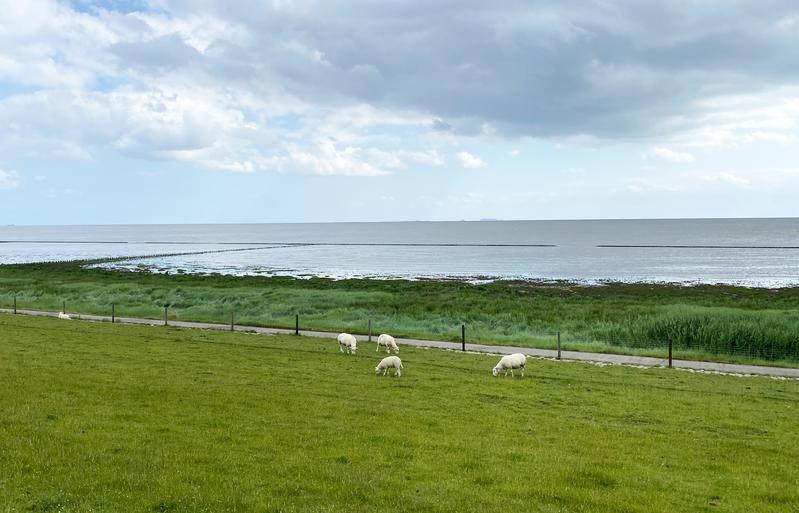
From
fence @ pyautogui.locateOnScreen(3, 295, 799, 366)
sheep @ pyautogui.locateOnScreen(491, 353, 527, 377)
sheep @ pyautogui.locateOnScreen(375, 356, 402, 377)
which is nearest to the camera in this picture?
sheep @ pyautogui.locateOnScreen(375, 356, 402, 377)

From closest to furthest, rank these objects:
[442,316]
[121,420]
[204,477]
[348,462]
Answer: [204,477] < [348,462] < [121,420] < [442,316]

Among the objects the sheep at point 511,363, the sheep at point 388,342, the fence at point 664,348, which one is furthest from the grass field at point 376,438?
the fence at point 664,348

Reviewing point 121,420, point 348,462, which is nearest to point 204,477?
point 348,462

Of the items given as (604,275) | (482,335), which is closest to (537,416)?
(482,335)

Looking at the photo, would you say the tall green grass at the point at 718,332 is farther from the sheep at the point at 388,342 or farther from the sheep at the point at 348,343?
the sheep at the point at 348,343

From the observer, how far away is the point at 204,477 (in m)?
11.8

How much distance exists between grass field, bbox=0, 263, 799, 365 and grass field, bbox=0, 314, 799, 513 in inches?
587

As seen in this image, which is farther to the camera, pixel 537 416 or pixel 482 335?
pixel 482 335

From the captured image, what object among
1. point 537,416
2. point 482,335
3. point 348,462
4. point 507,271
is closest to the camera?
point 348,462

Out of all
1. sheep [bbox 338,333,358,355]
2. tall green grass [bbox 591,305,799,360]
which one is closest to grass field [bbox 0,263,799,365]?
tall green grass [bbox 591,305,799,360]

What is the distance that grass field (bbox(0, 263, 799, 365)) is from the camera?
40.4m

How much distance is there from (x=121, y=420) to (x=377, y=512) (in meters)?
8.48

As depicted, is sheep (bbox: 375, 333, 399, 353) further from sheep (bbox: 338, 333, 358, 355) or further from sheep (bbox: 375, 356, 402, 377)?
sheep (bbox: 375, 356, 402, 377)

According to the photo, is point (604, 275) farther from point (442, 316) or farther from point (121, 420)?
point (121, 420)
